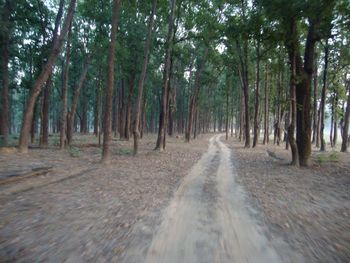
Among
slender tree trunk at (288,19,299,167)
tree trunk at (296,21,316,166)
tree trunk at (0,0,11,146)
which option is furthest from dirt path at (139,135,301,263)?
tree trunk at (0,0,11,146)

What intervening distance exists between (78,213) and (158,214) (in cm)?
169

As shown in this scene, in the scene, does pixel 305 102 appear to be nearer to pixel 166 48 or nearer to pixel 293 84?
pixel 293 84

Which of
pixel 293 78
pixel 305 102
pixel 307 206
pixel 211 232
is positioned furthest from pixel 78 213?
pixel 305 102

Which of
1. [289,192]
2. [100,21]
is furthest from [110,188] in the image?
[100,21]

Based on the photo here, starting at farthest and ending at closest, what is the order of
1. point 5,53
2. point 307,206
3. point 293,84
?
point 5,53 → point 293,84 → point 307,206

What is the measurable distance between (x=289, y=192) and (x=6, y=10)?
19899 mm

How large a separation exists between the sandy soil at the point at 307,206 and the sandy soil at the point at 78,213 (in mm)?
2488

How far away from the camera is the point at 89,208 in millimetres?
7363

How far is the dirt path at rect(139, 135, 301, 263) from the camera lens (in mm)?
4922

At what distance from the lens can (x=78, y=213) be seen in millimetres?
6871

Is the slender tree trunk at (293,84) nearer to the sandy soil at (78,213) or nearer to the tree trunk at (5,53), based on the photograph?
the sandy soil at (78,213)

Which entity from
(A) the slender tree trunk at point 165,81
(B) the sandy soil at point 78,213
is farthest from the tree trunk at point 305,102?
(A) the slender tree trunk at point 165,81

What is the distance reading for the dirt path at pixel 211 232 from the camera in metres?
4.92

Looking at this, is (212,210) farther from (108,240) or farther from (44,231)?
(44,231)
